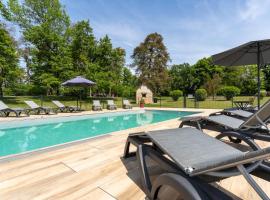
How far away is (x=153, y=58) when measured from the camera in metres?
25.8

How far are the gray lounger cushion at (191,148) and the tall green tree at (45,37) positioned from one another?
17997mm

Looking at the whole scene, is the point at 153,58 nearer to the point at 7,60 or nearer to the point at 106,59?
the point at 106,59

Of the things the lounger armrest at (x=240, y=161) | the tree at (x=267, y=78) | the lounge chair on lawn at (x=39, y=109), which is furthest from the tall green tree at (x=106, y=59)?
the tree at (x=267, y=78)

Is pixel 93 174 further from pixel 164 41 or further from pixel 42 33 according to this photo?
pixel 164 41

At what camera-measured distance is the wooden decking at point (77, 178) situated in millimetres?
2080

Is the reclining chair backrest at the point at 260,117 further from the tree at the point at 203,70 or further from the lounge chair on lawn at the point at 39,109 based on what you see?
the tree at the point at 203,70

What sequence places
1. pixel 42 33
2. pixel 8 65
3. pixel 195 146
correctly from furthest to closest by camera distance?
pixel 42 33
pixel 8 65
pixel 195 146

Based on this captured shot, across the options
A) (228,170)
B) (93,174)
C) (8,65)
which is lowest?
(93,174)

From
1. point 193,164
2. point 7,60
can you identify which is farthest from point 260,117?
point 7,60

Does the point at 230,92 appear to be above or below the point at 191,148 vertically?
above

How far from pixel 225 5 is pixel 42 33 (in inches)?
669

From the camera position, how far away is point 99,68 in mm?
21016

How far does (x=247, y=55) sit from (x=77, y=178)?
6.01 meters

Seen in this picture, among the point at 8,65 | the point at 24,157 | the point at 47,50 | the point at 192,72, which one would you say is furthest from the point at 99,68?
the point at 192,72
